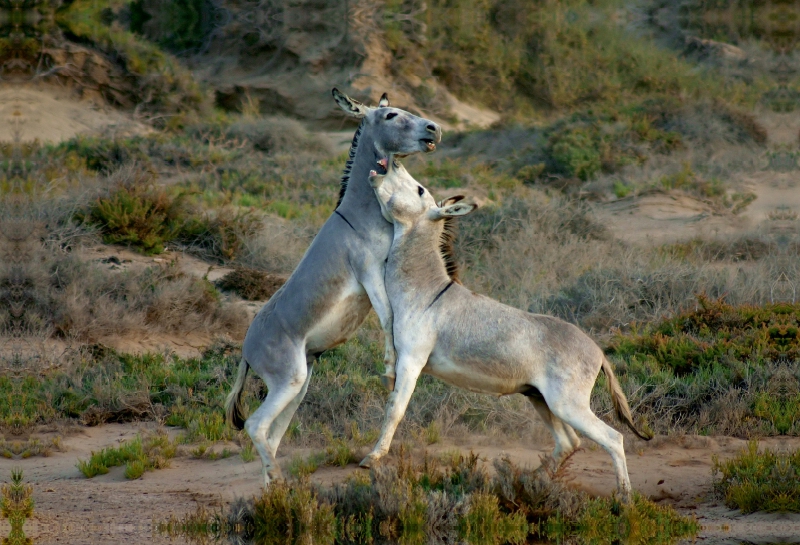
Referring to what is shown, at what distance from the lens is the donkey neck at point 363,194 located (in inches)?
298

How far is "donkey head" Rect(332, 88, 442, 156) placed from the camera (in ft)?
24.7

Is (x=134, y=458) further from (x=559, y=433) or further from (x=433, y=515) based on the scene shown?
(x=559, y=433)

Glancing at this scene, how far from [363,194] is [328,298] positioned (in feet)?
3.12

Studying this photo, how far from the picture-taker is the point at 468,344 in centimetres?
697

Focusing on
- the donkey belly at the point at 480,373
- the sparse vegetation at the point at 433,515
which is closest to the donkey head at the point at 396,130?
the donkey belly at the point at 480,373

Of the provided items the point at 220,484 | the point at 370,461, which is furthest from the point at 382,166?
the point at 220,484

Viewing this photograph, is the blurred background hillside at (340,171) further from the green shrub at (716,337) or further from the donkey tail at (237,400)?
the donkey tail at (237,400)

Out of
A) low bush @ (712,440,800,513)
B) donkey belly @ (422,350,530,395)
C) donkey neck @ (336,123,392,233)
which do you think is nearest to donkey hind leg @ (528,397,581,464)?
donkey belly @ (422,350,530,395)

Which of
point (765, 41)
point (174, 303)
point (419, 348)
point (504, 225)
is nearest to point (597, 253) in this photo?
point (504, 225)

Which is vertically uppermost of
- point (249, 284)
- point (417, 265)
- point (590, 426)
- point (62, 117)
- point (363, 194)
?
point (363, 194)

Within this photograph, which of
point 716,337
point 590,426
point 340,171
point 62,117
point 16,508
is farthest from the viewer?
point 62,117

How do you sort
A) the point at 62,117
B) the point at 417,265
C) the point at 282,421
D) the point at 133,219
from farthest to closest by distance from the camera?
1. the point at 62,117
2. the point at 133,219
3. the point at 282,421
4. the point at 417,265

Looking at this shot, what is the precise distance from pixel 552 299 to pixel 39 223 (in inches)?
296

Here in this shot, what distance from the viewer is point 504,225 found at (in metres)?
15.7
